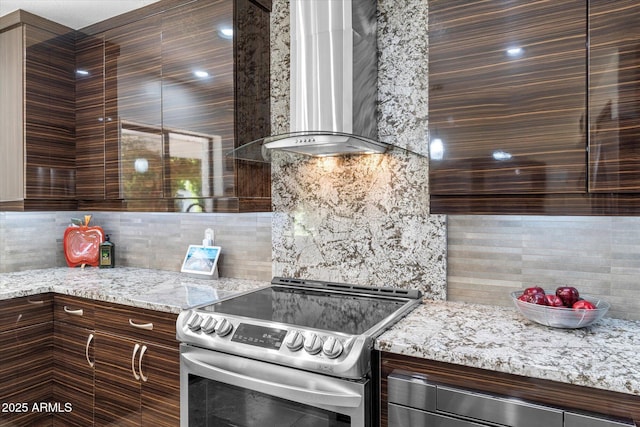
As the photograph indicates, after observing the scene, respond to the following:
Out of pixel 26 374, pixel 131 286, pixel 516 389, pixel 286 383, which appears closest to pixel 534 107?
pixel 516 389

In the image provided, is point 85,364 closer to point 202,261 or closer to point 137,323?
point 137,323

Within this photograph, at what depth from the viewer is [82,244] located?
2.97m

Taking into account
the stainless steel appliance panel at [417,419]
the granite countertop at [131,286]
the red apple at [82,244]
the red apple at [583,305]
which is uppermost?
the red apple at [82,244]

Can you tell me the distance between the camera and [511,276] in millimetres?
1771

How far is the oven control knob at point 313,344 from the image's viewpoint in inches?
55.5

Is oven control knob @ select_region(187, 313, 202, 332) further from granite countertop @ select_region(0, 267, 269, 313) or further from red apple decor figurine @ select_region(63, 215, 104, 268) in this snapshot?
red apple decor figurine @ select_region(63, 215, 104, 268)

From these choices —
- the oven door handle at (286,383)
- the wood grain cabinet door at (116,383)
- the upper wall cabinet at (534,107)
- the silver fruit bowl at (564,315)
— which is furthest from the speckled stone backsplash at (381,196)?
the wood grain cabinet door at (116,383)

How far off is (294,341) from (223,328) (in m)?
0.33

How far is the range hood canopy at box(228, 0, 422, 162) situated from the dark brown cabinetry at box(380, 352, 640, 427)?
902 millimetres

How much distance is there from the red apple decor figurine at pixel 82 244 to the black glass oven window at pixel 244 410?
170 cm

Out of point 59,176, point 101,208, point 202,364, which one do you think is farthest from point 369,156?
point 59,176

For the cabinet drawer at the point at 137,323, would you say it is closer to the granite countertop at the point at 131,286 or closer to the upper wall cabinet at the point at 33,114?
the granite countertop at the point at 131,286

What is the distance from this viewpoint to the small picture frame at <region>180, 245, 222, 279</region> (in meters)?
2.46

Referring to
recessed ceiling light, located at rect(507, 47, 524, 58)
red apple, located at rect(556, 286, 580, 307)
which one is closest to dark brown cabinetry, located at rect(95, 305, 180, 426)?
red apple, located at rect(556, 286, 580, 307)
